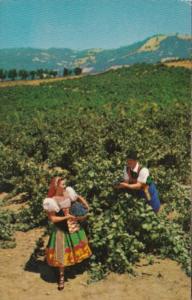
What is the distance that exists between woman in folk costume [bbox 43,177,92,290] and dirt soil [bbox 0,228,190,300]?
0.73ft

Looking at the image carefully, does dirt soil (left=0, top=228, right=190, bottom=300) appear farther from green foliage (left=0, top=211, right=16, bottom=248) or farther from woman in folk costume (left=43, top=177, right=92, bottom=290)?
green foliage (left=0, top=211, right=16, bottom=248)

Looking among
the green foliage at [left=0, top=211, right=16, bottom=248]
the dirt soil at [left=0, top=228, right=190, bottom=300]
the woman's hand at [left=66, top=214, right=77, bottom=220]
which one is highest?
the woman's hand at [left=66, top=214, right=77, bottom=220]

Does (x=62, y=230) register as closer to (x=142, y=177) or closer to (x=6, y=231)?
(x=142, y=177)

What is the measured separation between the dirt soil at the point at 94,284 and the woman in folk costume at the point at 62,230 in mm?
223

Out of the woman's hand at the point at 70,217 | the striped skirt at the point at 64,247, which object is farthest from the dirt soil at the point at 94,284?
the woman's hand at the point at 70,217

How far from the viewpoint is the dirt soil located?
17.1 ft

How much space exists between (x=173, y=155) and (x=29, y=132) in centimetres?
579

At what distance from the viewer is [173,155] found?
9461 millimetres

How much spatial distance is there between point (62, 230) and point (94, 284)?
74 centimetres

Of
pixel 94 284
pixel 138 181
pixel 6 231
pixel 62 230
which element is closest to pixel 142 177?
pixel 138 181

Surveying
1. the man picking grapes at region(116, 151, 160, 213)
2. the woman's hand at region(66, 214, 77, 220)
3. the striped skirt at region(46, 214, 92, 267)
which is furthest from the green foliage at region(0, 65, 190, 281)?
the woman's hand at region(66, 214, 77, 220)

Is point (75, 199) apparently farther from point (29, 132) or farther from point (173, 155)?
point (29, 132)

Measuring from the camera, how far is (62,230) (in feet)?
17.4

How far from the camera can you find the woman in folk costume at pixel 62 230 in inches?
205
